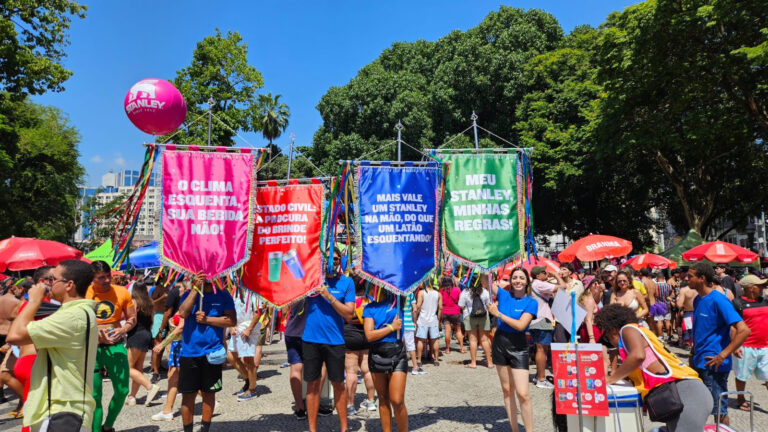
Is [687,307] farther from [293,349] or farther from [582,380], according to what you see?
[293,349]

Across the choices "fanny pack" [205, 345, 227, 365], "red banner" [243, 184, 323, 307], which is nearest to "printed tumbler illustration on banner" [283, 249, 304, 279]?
"red banner" [243, 184, 323, 307]

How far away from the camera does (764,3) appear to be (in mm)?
15156

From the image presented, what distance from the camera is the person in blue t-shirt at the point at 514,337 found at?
18.4ft

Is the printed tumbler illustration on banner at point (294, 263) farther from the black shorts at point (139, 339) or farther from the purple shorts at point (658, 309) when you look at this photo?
the purple shorts at point (658, 309)

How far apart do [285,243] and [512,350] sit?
2596 mm

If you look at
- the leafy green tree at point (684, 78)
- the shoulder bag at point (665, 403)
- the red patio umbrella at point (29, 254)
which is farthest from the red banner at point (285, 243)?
the leafy green tree at point (684, 78)

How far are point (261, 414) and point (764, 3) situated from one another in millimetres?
16489

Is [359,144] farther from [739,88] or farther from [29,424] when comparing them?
[29,424]

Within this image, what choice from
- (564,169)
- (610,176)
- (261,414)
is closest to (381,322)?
(261,414)

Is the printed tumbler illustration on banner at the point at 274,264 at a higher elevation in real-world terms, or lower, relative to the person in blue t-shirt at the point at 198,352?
higher

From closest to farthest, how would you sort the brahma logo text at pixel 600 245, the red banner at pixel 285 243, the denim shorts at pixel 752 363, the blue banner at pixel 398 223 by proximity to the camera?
the blue banner at pixel 398 223 < the red banner at pixel 285 243 < the denim shorts at pixel 752 363 < the brahma logo text at pixel 600 245

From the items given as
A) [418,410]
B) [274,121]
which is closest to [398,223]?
[418,410]

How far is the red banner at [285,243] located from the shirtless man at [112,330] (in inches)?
48.8

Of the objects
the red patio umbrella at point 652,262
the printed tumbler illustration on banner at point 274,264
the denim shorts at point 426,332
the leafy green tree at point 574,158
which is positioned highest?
the leafy green tree at point 574,158
